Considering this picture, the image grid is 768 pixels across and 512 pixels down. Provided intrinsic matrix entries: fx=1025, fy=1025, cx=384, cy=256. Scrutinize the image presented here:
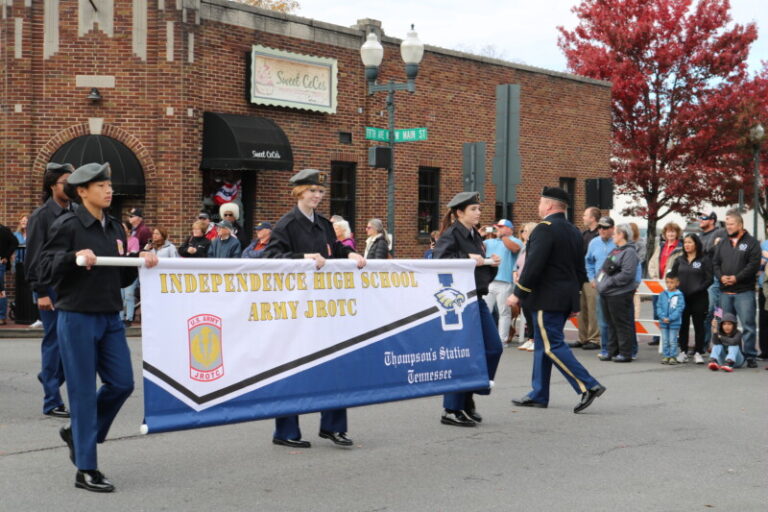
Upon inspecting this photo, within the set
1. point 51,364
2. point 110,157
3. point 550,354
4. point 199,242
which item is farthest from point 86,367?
point 110,157

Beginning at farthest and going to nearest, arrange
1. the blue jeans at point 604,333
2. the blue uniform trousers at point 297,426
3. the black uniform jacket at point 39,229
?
the blue jeans at point 604,333 → the black uniform jacket at point 39,229 → the blue uniform trousers at point 297,426

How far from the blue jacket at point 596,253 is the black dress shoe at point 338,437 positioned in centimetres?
792

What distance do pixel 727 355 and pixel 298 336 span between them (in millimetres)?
7651

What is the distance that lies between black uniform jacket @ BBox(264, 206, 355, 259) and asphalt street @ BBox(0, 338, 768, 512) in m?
1.43

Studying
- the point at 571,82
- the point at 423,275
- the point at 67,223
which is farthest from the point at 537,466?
the point at 571,82

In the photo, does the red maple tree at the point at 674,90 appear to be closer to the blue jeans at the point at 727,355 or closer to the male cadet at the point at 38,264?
the blue jeans at the point at 727,355

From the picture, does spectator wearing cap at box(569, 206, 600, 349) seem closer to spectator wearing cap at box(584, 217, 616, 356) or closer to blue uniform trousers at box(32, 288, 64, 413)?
spectator wearing cap at box(584, 217, 616, 356)

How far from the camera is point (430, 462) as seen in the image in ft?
23.3

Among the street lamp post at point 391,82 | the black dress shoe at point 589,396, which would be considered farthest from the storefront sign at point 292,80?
the black dress shoe at point 589,396

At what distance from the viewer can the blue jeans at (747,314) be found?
42.7ft

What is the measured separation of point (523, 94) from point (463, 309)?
20.1 m

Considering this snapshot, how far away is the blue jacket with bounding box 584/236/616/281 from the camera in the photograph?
48.4 feet

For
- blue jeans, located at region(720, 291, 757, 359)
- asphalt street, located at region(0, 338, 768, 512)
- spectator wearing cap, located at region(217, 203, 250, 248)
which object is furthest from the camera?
spectator wearing cap, located at region(217, 203, 250, 248)

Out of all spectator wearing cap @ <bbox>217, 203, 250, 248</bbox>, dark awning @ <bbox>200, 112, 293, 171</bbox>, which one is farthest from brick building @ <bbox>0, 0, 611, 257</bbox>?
spectator wearing cap @ <bbox>217, 203, 250, 248</bbox>
